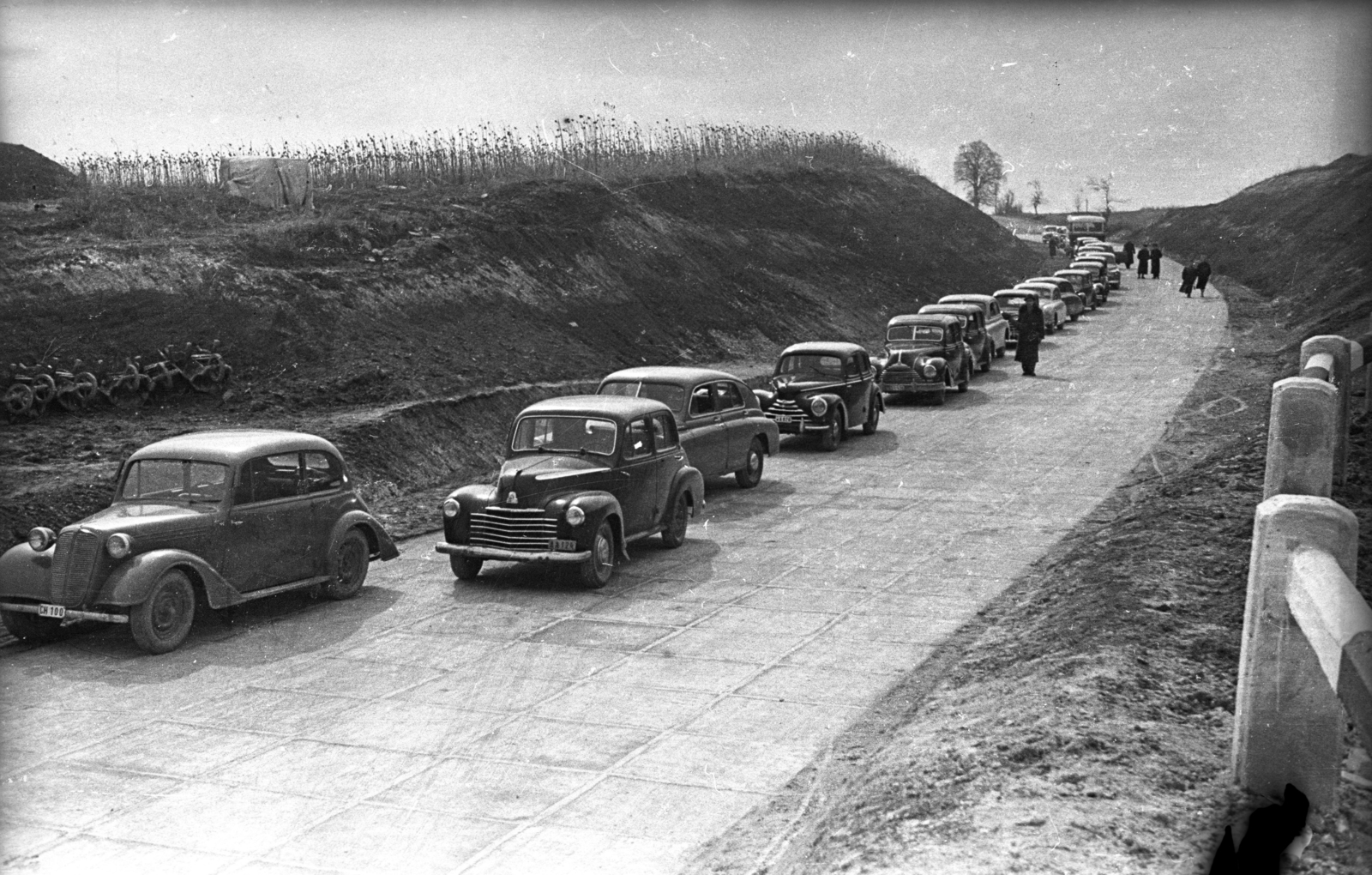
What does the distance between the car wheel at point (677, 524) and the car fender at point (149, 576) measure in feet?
16.0

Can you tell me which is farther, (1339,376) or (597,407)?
(597,407)

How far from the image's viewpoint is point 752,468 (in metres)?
17.7

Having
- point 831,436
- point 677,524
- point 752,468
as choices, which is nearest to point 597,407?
point 677,524

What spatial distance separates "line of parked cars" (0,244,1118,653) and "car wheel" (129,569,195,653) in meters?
0.01

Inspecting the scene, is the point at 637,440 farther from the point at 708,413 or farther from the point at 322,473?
the point at 708,413

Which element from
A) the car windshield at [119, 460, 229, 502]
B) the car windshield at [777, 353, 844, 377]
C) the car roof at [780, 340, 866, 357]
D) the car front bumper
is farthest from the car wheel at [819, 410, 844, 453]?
the car windshield at [119, 460, 229, 502]

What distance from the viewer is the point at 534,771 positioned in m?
7.75

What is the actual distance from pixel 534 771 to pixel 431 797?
0.68 m

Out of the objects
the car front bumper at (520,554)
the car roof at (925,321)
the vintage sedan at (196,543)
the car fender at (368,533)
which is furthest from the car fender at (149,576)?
→ the car roof at (925,321)

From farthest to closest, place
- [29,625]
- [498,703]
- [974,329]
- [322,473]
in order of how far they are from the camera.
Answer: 1. [974,329]
2. [322,473]
3. [29,625]
4. [498,703]

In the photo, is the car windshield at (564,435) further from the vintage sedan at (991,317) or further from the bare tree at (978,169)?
the bare tree at (978,169)

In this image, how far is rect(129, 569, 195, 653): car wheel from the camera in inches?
395

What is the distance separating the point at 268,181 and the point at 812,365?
13128 millimetres

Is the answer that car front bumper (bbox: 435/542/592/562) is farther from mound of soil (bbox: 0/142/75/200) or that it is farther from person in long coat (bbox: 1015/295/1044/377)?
person in long coat (bbox: 1015/295/1044/377)
